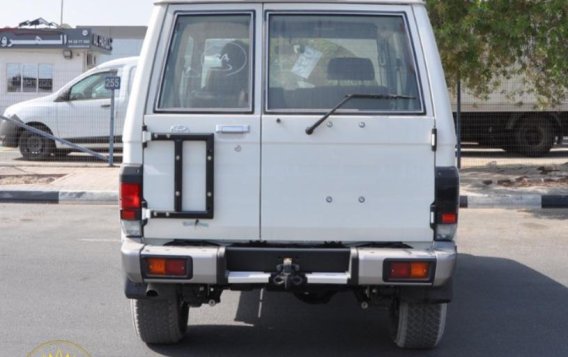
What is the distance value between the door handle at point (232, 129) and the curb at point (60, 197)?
7767mm

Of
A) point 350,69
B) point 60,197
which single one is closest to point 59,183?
point 60,197

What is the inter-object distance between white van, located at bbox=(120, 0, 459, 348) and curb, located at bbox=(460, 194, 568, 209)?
730 cm

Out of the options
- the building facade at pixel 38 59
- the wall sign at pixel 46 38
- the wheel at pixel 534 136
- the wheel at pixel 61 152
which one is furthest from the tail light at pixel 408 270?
the wall sign at pixel 46 38

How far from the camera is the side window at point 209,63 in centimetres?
467

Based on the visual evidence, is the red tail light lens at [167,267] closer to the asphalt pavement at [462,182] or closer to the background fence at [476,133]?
the asphalt pavement at [462,182]

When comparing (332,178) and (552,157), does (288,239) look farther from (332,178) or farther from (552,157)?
(552,157)

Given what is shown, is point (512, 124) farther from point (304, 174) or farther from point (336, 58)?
point (304, 174)

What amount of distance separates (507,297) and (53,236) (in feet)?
17.2

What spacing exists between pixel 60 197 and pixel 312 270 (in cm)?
839

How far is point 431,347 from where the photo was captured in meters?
5.20

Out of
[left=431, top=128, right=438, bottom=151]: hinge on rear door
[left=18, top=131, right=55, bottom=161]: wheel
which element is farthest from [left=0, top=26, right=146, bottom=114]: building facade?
[left=431, top=128, right=438, bottom=151]: hinge on rear door

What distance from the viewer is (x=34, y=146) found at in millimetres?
16453

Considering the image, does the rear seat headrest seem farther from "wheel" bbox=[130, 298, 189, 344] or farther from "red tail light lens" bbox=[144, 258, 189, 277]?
"wheel" bbox=[130, 298, 189, 344]

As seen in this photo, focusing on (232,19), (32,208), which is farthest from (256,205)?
(32,208)
